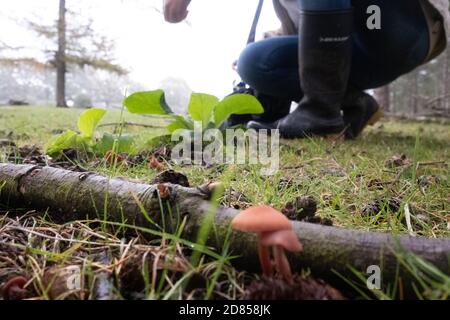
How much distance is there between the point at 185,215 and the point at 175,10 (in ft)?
6.48

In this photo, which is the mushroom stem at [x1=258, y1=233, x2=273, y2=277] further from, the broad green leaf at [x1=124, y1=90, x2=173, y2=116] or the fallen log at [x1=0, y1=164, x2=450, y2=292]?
the broad green leaf at [x1=124, y1=90, x2=173, y2=116]

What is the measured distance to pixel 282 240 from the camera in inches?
21.9

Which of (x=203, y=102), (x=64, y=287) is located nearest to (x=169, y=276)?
(x=64, y=287)

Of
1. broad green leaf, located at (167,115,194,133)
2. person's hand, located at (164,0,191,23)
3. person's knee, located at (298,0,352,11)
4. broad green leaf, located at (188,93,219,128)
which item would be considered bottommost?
broad green leaf, located at (167,115,194,133)

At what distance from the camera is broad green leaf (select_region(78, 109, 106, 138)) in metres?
1.55

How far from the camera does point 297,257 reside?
0.64m

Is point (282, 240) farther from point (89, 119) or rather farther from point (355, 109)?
point (355, 109)

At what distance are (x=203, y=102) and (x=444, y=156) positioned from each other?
1428 millimetres

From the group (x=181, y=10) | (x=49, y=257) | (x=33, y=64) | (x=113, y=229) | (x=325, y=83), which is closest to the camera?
(x=49, y=257)

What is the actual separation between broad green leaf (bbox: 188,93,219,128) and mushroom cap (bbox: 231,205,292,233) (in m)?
1.26

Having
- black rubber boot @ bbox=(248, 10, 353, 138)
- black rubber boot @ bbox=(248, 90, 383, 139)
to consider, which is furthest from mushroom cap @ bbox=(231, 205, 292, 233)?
black rubber boot @ bbox=(248, 90, 383, 139)

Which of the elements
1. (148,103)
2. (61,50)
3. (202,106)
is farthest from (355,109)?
(61,50)

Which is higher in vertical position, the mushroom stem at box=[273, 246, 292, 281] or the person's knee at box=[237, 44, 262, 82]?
the person's knee at box=[237, 44, 262, 82]

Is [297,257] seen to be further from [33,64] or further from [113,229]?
[33,64]
